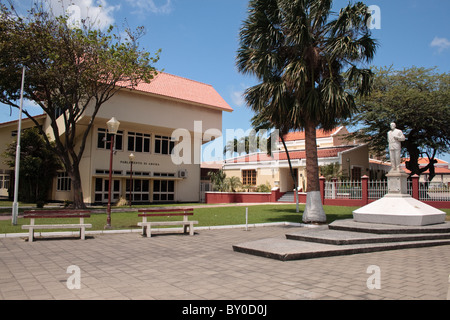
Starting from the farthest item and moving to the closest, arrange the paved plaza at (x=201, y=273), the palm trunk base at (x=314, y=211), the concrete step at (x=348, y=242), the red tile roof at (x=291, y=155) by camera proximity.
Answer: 1. the red tile roof at (x=291, y=155)
2. the palm trunk base at (x=314, y=211)
3. the concrete step at (x=348, y=242)
4. the paved plaza at (x=201, y=273)

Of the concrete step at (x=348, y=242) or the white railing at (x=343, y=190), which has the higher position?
the white railing at (x=343, y=190)

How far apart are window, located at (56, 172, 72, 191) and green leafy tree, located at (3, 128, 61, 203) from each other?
0.71m

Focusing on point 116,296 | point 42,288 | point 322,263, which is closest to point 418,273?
point 322,263

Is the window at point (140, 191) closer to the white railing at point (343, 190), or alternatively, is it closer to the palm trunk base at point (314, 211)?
the white railing at point (343, 190)

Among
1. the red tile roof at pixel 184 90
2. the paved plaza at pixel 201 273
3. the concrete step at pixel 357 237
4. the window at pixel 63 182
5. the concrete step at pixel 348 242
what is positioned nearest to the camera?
the paved plaza at pixel 201 273

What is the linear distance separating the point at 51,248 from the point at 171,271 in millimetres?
4125

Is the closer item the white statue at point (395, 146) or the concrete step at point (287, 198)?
the white statue at point (395, 146)

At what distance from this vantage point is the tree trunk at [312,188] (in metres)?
13.7

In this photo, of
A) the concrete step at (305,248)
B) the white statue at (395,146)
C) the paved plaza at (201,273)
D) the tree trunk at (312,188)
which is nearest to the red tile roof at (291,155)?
the tree trunk at (312,188)

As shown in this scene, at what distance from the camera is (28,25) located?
1819 cm

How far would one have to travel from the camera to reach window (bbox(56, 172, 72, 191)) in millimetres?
29903

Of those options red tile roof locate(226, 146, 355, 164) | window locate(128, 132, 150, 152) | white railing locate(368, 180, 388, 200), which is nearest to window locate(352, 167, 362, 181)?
red tile roof locate(226, 146, 355, 164)

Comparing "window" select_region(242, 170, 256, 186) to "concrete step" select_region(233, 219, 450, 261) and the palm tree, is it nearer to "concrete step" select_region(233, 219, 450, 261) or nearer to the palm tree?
Answer: the palm tree
